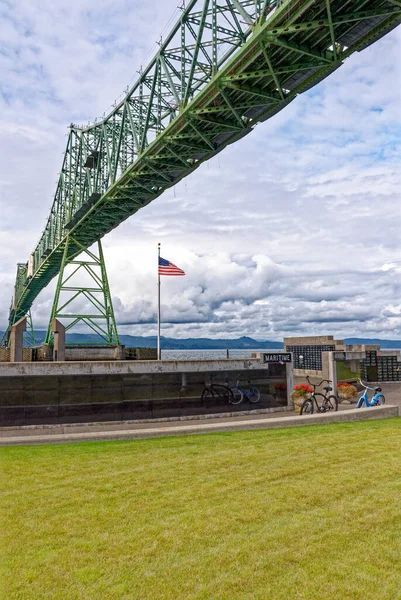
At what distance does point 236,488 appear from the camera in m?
9.05

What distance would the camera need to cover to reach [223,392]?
21172 millimetres

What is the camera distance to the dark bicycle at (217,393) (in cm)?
2066

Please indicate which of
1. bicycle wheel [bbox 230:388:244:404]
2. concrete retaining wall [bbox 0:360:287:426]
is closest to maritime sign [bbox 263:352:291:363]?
concrete retaining wall [bbox 0:360:287:426]

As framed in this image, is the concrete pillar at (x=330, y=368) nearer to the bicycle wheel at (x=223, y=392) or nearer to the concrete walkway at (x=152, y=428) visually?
the concrete walkway at (x=152, y=428)

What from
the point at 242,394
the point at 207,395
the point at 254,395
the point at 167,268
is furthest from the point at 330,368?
the point at 167,268

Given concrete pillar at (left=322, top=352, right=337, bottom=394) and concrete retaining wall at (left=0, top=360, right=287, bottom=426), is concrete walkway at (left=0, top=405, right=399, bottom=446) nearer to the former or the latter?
concrete retaining wall at (left=0, top=360, right=287, bottom=426)

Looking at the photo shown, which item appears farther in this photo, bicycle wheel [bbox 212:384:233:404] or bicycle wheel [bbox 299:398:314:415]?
bicycle wheel [bbox 212:384:233:404]

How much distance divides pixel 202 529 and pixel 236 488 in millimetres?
1966

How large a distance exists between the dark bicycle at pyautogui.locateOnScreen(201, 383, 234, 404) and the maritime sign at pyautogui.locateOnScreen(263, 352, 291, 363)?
2.27 meters

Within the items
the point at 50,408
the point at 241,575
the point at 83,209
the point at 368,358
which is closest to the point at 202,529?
the point at 241,575

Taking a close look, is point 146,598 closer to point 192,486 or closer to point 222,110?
point 192,486

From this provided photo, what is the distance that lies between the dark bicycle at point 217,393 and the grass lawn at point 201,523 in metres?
8.31

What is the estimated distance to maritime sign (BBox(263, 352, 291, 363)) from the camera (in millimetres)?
21562

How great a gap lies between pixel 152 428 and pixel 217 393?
6206mm
